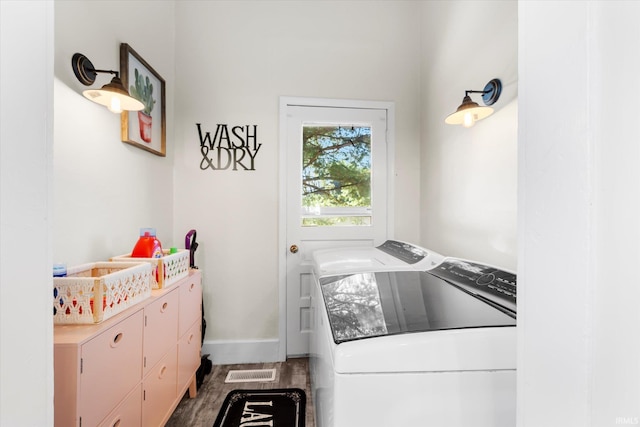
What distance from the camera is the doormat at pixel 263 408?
5.56 feet

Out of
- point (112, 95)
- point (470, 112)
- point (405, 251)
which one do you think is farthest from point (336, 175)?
point (112, 95)

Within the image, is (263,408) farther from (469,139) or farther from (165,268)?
(469,139)

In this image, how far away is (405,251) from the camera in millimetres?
2012

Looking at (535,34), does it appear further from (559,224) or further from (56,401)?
(56,401)

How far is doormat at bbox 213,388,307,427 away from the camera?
5.56ft

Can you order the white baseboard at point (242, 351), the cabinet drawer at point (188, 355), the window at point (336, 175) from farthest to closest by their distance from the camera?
the window at point (336, 175) → the white baseboard at point (242, 351) → the cabinet drawer at point (188, 355)

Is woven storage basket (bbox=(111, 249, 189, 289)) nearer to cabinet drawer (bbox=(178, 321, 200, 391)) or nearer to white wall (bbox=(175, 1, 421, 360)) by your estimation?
cabinet drawer (bbox=(178, 321, 200, 391))

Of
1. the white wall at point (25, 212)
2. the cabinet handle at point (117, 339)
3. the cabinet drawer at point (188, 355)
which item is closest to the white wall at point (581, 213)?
the white wall at point (25, 212)

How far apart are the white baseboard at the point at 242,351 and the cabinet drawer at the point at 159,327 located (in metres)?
0.84

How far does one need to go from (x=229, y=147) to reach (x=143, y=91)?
0.69m

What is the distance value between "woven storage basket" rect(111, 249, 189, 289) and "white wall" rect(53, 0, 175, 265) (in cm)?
20

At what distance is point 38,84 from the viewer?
40cm

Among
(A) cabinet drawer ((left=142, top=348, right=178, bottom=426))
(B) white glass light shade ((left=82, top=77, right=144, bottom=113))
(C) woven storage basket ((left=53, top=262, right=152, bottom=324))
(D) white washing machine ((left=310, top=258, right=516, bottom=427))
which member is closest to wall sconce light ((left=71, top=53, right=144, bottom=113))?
(B) white glass light shade ((left=82, top=77, right=144, bottom=113))

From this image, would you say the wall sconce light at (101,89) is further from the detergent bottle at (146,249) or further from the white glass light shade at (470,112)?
the white glass light shade at (470,112)
